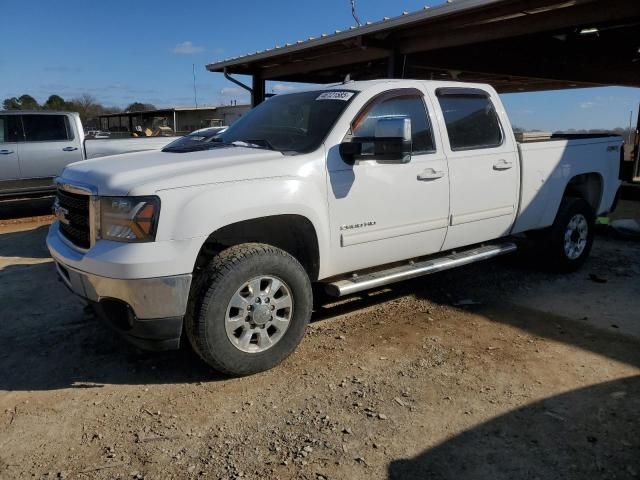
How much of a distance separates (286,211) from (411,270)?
4.58ft

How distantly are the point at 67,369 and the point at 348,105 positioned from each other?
9.43 ft

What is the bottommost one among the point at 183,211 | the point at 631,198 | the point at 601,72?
the point at 631,198

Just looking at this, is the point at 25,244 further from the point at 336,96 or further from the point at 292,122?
the point at 336,96

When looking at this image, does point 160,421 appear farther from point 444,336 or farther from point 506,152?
point 506,152

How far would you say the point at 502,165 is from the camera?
511cm

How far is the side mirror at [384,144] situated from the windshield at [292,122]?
25 cm

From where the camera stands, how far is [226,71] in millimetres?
15367

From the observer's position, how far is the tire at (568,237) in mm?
5992

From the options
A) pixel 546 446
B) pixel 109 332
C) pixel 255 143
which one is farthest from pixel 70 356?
pixel 546 446

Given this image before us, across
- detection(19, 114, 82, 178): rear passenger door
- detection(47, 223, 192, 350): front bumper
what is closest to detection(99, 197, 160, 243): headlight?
detection(47, 223, 192, 350): front bumper

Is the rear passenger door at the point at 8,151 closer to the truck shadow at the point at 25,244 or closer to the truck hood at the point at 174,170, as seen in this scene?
the truck shadow at the point at 25,244

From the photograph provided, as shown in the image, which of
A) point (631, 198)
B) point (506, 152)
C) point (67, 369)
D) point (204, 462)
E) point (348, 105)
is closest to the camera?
point (204, 462)

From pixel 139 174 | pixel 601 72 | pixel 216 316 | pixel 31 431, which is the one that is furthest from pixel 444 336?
pixel 601 72

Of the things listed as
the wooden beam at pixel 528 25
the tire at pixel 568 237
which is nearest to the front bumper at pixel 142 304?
the tire at pixel 568 237
